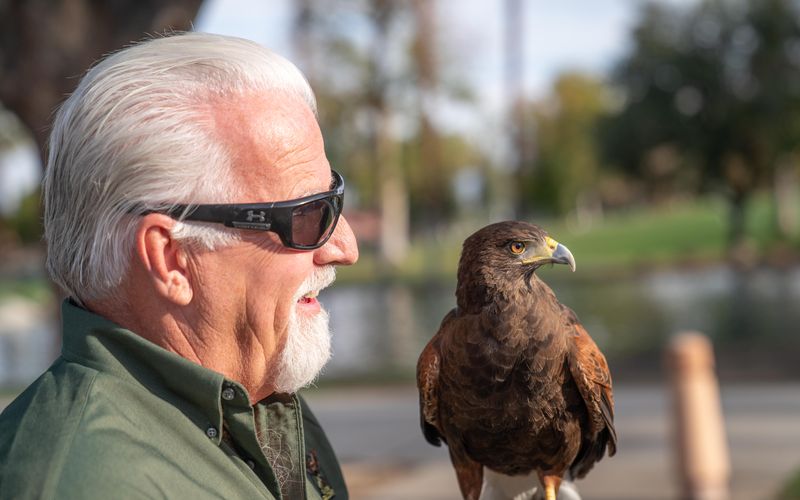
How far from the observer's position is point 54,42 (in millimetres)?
4973

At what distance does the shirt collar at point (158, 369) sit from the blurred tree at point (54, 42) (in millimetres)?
3547

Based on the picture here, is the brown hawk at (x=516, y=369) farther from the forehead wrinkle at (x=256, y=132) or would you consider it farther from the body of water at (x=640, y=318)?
the body of water at (x=640, y=318)

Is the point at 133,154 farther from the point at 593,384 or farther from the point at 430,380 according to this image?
the point at 593,384

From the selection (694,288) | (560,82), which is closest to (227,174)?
(694,288)

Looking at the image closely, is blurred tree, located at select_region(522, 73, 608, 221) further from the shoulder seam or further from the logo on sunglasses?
the shoulder seam

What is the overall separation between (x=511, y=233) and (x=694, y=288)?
2640 cm

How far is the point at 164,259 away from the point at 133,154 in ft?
0.68

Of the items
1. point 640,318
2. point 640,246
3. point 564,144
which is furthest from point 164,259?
point 564,144

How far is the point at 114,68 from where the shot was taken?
69.4 inches

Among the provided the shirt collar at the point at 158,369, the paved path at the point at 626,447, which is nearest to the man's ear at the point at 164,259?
the shirt collar at the point at 158,369

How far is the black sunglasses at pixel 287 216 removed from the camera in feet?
5.73

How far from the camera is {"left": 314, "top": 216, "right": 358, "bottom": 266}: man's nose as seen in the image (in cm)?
197

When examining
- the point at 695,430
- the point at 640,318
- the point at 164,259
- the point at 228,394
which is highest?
the point at 164,259

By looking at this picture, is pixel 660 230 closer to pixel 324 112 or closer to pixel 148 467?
pixel 324 112
